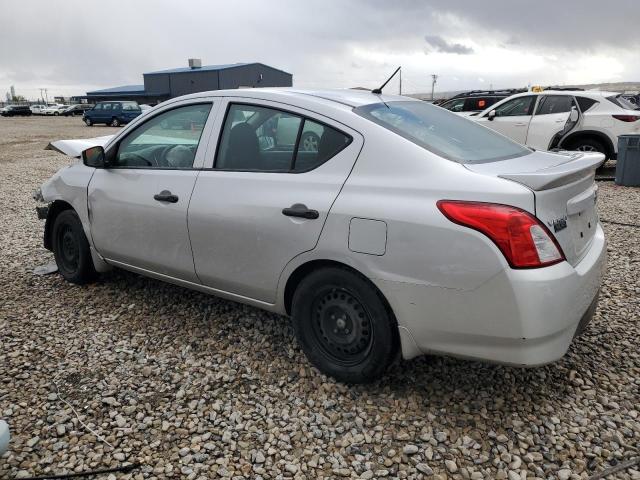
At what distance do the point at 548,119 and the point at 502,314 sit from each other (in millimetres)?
9031

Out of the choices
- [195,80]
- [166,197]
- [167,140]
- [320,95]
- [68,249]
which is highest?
[195,80]

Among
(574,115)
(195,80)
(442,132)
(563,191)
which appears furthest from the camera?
(195,80)

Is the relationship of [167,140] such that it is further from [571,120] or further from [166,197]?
[571,120]

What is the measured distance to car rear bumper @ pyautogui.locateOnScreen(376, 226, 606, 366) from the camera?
2205 mm

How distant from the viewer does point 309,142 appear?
2852mm

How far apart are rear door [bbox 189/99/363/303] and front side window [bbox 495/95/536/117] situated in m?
8.76

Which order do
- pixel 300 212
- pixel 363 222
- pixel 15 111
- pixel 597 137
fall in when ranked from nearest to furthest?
pixel 363 222 → pixel 300 212 → pixel 597 137 → pixel 15 111

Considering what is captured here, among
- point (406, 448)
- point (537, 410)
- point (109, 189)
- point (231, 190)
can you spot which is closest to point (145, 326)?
point (109, 189)

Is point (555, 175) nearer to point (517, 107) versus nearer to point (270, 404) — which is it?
point (270, 404)

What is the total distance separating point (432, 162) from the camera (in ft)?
8.11

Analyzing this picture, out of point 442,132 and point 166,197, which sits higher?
point 442,132

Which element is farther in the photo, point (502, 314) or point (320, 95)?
point (320, 95)

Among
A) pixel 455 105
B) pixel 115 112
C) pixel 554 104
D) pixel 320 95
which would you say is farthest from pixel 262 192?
pixel 115 112

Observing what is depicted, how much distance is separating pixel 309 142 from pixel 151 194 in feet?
4.16
